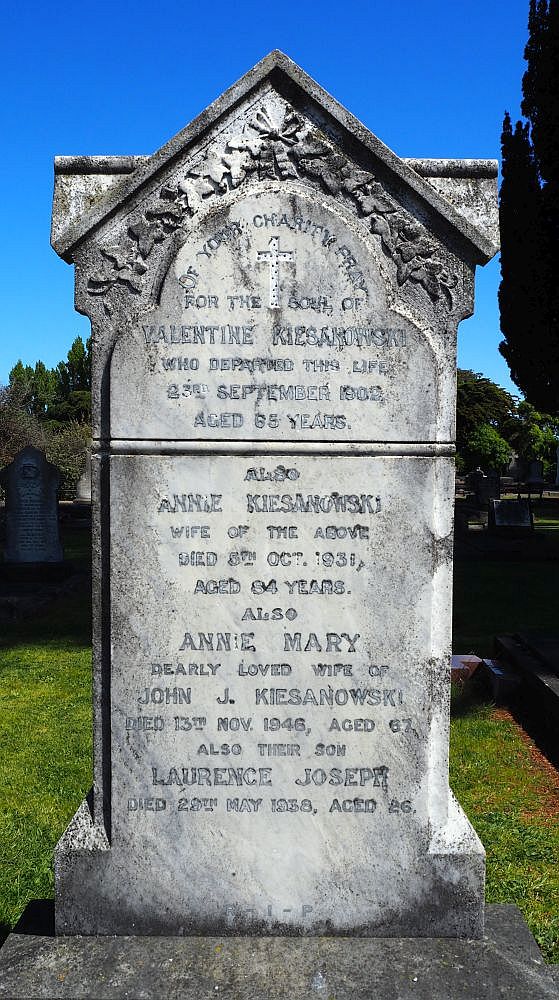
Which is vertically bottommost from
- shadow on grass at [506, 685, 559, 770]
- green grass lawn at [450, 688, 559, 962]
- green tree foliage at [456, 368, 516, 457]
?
green grass lawn at [450, 688, 559, 962]

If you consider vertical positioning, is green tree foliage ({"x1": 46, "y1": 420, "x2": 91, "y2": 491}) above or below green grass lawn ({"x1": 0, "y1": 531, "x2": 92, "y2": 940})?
above

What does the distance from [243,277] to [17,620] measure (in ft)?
30.5

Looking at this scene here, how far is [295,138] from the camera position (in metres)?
2.65

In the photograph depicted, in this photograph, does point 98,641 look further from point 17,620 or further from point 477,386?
point 477,386

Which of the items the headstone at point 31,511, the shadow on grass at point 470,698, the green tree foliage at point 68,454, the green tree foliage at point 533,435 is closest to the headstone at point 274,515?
the shadow on grass at point 470,698

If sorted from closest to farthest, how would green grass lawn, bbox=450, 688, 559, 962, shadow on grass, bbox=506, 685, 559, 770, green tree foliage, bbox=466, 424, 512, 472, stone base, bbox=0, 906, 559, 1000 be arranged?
stone base, bbox=0, 906, 559, 1000
green grass lawn, bbox=450, 688, 559, 962
shadow on grass, bbox=506, 685, 559, 770
green tree foliage, bbox=466, 424, 512, 472

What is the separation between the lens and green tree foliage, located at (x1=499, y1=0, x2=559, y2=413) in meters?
16.4

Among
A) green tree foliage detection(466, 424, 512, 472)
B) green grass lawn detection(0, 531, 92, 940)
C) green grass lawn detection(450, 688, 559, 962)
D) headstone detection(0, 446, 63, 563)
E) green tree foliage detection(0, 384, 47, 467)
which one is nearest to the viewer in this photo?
green grass lawn detection(450, 688, 559, 962)

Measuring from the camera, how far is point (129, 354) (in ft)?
8.70

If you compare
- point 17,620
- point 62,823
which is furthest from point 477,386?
point 62,823

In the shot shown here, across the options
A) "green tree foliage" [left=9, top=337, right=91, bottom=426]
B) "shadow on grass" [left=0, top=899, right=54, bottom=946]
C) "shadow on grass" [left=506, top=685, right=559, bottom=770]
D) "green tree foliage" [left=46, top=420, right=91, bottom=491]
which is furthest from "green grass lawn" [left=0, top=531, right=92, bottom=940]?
"green tree foliage" [left=9, top=337, right=91, bottom=426]

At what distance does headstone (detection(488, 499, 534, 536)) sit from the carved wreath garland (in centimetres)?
1620

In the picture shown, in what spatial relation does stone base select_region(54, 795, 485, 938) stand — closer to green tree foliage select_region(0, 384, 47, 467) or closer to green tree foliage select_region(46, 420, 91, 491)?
green tree foliage select_region(0, 384, 47, 467)

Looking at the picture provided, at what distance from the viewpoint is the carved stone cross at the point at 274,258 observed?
104 inches
